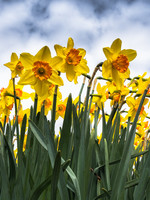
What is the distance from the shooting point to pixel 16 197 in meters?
1.43

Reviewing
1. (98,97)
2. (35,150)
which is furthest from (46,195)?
(98,97)

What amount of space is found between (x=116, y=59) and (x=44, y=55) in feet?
1.56

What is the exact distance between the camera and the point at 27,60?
5.13ft

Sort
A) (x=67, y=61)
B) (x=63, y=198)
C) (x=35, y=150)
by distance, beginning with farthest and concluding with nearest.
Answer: (x=35, y=150) < (x=67, y=61) < (x=63, y=198)

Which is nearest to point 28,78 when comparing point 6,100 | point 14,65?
point 14,65

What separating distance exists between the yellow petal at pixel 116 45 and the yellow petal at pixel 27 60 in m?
0.55

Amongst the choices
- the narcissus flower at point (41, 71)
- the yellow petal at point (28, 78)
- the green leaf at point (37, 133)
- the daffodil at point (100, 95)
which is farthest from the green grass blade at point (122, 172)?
the daffodil at point (100, 95)

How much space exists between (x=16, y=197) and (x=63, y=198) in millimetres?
306

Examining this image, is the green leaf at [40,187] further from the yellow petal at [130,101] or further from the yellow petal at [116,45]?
the yellow petal at [130,101]

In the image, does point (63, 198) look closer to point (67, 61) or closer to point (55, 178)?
point (55, 178)

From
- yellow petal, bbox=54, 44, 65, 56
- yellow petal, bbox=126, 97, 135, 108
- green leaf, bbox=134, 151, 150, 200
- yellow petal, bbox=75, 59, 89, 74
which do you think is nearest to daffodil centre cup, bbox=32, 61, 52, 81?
yellow petal, bbox=54, 44, 65, 56

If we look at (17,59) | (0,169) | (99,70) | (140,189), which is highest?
(17,59)

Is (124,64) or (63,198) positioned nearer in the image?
(63,198)

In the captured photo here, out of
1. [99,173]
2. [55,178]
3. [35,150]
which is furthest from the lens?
[99,173]
